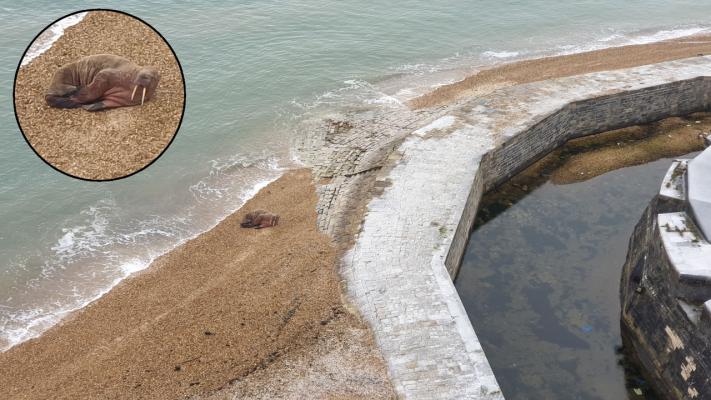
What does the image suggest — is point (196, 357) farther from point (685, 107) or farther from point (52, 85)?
point (685, 107)

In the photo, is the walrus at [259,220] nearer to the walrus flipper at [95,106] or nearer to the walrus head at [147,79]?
the walrus flipper at [95,106]

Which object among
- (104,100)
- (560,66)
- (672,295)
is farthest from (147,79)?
(560,66)

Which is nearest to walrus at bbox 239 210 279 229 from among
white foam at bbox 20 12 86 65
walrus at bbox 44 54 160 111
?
walrus at bbox 44 54 160 111

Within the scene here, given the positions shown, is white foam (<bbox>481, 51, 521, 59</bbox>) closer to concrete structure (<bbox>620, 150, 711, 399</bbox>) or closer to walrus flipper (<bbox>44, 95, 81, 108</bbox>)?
concrete structure (<bbox>620, 150, 711, 399</bbox>)

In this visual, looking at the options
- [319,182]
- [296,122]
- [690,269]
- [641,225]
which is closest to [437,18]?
[296,122]

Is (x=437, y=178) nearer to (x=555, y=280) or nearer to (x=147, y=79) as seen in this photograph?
(x=555, y=280)

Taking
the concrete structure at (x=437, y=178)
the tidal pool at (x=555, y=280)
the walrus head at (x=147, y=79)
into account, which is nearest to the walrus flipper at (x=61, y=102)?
the walrus head at (x=147, y=79)
